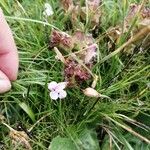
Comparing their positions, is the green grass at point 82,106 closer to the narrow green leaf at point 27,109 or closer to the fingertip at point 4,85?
the narrow green leaf at point 27,109

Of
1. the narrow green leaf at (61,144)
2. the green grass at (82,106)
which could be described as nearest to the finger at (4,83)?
the green grass at (82,106)

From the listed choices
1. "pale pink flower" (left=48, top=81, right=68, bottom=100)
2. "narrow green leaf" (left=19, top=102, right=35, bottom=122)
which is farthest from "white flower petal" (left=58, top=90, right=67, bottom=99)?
"narrow green leaf" (left=19, top=102, right=35, bottom=122)

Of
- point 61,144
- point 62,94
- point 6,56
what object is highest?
point 6,56

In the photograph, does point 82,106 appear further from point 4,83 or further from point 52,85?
point 4,83

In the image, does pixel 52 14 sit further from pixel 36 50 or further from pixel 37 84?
pixel 37 84

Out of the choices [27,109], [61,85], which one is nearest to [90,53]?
[61,85]

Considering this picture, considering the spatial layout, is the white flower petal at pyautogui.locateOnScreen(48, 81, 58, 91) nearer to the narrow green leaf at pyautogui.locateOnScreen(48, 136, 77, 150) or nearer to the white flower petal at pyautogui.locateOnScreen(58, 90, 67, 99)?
the white flower petal at pyautogui.locateOnScreen(58, 90, 67, 99)
